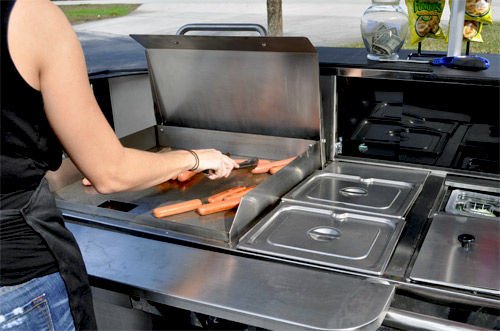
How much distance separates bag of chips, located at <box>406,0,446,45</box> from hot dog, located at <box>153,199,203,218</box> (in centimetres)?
88

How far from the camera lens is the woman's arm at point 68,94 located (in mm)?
819

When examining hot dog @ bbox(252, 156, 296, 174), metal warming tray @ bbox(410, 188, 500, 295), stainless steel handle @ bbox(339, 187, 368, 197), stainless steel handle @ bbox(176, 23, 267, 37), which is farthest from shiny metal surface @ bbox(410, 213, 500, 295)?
stainless steel handle @ bbox(176, 23, 267, 37)

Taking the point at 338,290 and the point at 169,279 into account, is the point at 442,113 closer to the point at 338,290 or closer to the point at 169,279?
the point at 338,290

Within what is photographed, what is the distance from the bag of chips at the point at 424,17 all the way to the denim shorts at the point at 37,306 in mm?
1301

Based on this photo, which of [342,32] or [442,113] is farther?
[342,32]

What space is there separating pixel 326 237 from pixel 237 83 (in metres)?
0.74

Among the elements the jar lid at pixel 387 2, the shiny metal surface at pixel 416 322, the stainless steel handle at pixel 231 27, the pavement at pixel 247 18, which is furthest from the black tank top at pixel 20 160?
the pavement at pixel 247 18

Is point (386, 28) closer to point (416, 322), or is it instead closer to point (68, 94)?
point (416, 322)

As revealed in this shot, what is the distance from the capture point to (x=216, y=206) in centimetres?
142

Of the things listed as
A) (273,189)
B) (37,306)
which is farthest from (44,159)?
(273,189)

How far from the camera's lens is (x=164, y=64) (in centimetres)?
193

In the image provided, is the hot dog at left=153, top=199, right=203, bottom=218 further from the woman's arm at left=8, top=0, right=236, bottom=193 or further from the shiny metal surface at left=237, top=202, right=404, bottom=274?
the woman's arm at left=8, top=0, right=236, bottom=193

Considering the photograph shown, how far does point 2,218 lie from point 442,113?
4.02 feet

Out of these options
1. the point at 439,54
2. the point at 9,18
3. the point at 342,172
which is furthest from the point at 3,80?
the point at 439,54
